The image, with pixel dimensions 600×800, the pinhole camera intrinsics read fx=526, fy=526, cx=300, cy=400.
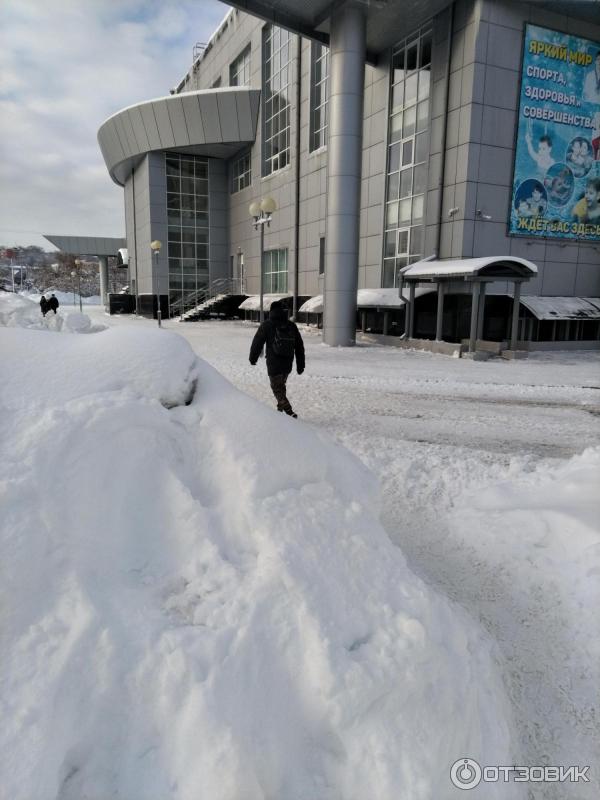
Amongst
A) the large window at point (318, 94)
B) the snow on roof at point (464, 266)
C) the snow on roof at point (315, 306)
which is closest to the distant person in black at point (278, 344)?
the snow on roof at point (464, 266)

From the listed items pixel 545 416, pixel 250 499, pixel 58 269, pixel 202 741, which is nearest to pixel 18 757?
pixel 202 741

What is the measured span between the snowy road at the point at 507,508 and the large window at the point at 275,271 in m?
19.1

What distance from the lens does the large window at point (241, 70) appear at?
1251 inches

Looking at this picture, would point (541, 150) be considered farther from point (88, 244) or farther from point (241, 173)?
point (88, 244)

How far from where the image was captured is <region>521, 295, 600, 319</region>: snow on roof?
54.6ft

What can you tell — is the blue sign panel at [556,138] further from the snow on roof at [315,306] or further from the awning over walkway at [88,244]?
the awning over walkway at [88,244]

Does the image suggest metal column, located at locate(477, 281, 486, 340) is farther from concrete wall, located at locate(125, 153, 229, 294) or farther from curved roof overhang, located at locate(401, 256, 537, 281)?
concrete wall, located at locate(125, 153, 229, 294)

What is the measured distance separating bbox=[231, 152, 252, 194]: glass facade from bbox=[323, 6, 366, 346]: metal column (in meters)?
17.4

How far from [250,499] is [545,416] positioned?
672 centimetres

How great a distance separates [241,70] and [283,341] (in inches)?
1278

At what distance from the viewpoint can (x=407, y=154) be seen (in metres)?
19.3

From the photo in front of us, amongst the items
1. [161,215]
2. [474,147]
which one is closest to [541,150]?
[474,147]

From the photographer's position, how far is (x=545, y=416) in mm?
8117

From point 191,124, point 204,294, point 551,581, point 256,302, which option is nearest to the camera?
point 551,581
